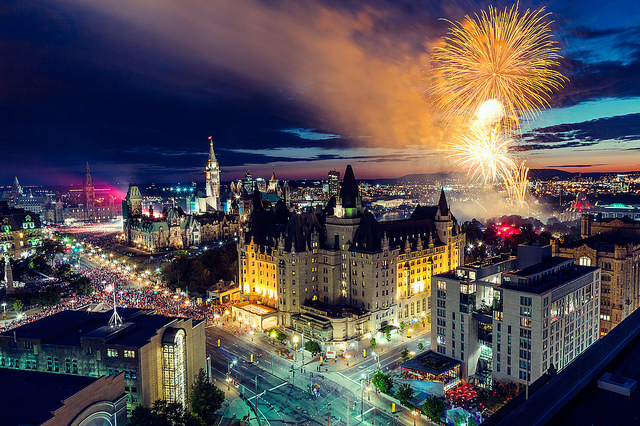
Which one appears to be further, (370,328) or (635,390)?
(370,328)

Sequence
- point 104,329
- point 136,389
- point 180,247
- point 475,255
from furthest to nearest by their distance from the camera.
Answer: point 180,247, point 475,255, point 104,329, point 136,389

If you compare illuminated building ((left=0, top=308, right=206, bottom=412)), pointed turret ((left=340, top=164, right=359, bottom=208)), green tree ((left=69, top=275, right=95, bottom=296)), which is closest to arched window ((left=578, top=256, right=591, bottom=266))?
pointed turret ((left=340, top=164, right=359, bottom=208))

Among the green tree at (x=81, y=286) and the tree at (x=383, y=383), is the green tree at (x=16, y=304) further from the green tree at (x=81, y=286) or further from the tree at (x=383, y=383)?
the tree at (x=383, y=383)

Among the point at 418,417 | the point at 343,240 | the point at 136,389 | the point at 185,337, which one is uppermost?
the point at 343,240

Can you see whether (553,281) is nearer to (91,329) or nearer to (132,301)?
(91,329)

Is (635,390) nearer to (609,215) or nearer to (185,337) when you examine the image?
(185,337)

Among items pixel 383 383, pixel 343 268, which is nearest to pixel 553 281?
pixel 383 383

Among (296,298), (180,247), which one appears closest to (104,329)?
(296,298)

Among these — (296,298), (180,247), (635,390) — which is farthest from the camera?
(180,247)
